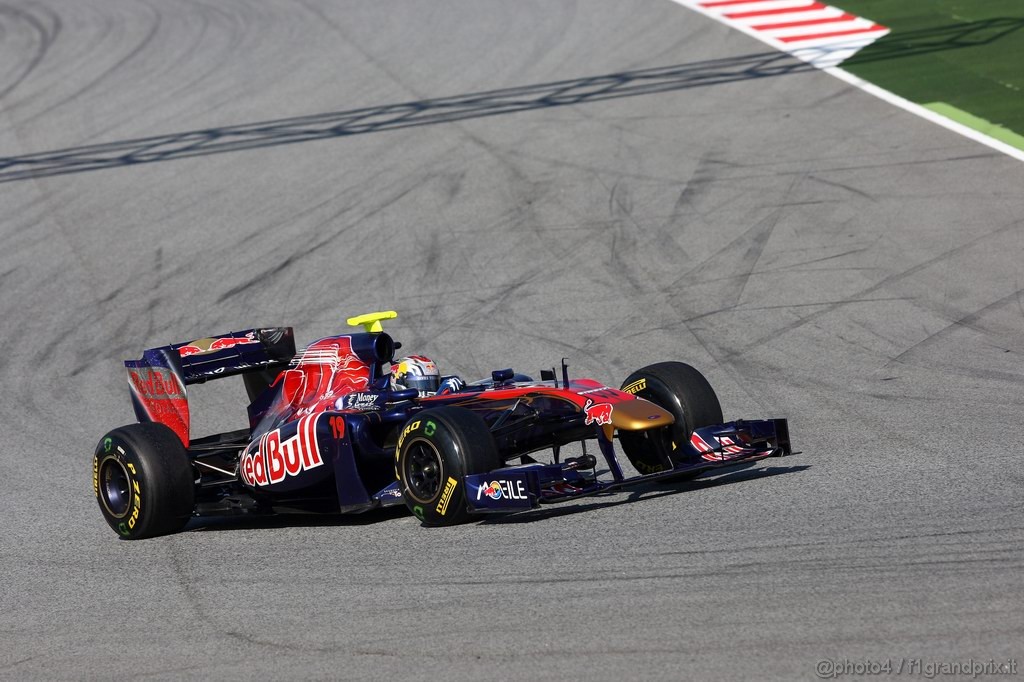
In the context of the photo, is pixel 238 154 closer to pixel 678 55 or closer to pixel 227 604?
pixel 678 55

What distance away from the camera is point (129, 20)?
2791 centimetres

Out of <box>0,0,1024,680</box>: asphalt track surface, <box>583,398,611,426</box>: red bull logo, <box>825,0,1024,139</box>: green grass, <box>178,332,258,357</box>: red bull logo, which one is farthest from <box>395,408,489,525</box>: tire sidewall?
<box>825,0,1024,139</box>: green grass

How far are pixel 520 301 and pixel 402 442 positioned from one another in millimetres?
6340

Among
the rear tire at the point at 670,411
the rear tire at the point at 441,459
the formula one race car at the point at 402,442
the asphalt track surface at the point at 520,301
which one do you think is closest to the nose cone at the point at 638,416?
the formula one race car at the point at 402,442

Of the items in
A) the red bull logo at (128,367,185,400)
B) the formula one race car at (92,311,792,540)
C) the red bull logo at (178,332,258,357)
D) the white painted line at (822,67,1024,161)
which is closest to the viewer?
the formula one race car at (92,311,792,540)

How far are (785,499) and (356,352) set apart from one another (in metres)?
3.20

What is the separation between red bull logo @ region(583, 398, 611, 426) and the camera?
8.28 metres

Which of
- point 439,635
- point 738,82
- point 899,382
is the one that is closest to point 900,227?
point 899,382

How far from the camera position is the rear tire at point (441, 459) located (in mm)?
7922

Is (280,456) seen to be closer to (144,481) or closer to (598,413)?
(144,481)

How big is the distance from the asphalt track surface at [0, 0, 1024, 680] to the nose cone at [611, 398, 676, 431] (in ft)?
1.67

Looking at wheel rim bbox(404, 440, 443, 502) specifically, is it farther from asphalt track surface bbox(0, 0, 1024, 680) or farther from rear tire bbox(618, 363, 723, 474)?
rear tire bbox(618, 363, 723, 474)

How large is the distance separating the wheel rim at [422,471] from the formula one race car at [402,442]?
10mm

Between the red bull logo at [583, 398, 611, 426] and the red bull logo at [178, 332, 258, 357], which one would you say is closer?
the red bull logo at [583, 398, 611, 426]
